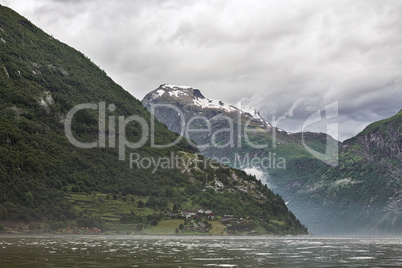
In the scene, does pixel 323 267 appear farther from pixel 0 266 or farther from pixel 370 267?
pixel 0 266

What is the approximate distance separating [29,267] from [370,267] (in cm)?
4036

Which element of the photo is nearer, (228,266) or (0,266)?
(0,266)

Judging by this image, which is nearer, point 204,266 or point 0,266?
point 0,266

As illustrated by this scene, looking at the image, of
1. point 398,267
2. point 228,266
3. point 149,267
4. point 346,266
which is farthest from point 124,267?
point 398,267

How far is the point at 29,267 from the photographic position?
179ft

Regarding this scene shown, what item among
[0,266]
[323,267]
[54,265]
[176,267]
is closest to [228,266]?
[176,267]

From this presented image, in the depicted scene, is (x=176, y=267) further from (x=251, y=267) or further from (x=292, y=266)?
(x=292, y=266)

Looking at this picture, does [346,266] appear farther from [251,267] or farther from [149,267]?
[149,267]


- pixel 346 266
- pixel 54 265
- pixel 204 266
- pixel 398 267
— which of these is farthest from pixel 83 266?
pixel 398 267

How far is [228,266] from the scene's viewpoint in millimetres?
60250

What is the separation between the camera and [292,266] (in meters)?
62.5

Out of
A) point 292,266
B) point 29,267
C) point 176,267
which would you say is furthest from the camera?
point 292,266

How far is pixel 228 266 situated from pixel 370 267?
17340 mm

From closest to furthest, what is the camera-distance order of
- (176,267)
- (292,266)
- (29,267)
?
(29,267) → (176,267) → (292,266)
